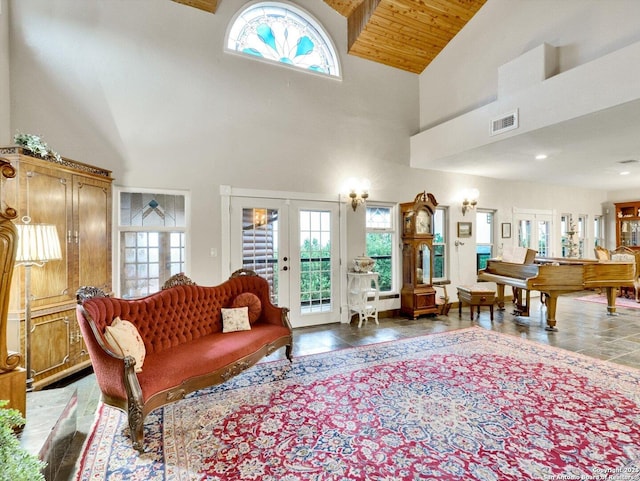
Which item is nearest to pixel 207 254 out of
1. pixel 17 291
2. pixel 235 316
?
pixel 235 316

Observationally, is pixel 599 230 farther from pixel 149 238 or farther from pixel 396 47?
pixel 149 238

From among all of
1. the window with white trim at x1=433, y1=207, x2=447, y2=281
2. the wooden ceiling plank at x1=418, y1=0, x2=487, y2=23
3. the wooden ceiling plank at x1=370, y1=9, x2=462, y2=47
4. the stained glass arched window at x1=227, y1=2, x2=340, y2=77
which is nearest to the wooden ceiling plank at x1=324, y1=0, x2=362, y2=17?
the stained glass arched window at x1=227, y1=2, x2=340, y2=77

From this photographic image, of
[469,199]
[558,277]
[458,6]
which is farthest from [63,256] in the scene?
[469,199]

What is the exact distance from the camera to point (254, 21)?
471 cm

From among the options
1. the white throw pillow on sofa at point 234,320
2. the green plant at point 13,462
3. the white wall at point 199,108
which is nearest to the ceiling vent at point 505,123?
the white wall at point 199,108

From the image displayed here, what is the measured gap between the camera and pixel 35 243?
2469mm

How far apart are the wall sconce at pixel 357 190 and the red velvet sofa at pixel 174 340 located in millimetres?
2294

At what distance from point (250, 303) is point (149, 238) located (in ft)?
5.58

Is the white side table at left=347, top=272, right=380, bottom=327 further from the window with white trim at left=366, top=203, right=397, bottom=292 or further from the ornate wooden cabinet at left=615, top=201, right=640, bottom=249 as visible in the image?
the ornate wooden cabinet at left=615, top=201, right=640, bottom=249

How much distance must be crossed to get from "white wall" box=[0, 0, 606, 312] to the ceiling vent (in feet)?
4.68

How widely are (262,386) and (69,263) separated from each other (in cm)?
235

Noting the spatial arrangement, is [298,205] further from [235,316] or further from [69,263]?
[69,263]

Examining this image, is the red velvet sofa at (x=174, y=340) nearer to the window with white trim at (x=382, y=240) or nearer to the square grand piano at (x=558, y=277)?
the window with white trim at (x=382, y=240)

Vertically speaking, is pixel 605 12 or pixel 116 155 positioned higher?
pixel 605 12
